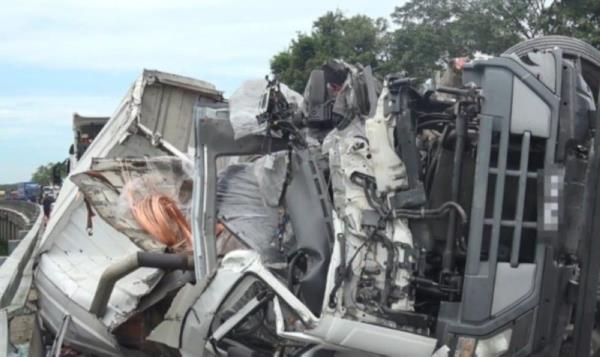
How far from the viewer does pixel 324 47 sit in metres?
24.5

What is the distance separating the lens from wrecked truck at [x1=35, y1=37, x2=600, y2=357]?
311 cm

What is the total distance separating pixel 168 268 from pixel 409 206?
175cm

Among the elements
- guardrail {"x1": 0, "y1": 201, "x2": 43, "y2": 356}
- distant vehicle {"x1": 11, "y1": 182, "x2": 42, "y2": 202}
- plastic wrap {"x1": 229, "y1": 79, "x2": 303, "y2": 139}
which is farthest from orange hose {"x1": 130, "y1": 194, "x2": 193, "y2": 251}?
distant vehicle {"x1": 11, "y1": 182, "x2": 42, "y2": 202}

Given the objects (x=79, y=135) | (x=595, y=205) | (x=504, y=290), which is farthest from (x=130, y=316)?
(x=79, y=135)

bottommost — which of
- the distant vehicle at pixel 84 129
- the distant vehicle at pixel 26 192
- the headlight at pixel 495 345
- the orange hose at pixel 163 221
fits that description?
the distant vehicle at pixel 26 192

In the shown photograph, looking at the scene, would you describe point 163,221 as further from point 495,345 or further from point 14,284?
point 495,345

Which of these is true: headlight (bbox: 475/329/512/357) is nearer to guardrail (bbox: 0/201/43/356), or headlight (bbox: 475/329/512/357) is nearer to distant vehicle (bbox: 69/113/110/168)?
guardrail (bbox: 0/201/43/356)

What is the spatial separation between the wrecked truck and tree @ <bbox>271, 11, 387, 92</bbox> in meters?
18.3

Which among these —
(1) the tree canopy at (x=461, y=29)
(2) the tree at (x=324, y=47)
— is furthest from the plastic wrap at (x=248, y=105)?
(2) the tree at (x=324, y=47)

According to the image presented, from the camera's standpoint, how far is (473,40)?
54.5 ft

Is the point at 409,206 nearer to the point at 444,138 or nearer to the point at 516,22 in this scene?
the point at 444,138

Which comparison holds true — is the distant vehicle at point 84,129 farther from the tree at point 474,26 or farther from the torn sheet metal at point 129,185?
the tree at point 474,26

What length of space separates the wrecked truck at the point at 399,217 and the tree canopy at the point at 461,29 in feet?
27.1

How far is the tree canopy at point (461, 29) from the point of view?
14.3 metres
